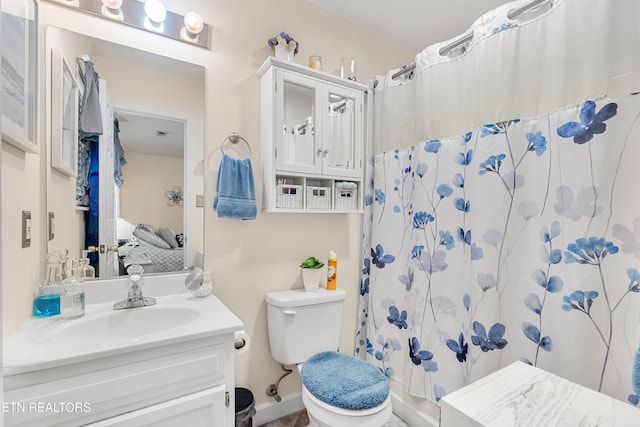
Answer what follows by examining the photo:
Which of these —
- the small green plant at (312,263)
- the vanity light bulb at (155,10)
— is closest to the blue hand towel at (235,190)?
the small green plant at (312,263)

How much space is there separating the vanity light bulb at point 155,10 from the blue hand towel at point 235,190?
65cm

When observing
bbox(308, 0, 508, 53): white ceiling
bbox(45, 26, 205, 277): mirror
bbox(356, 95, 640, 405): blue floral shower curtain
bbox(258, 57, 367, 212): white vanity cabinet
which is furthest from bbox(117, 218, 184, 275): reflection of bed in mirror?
bbox(308, 0, 508, 53): white ceiling

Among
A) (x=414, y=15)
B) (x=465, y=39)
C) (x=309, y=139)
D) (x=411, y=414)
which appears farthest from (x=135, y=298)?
(x=414, y=15)

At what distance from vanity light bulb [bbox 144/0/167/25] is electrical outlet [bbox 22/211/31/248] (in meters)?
0.95

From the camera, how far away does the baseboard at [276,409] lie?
5.66 feet

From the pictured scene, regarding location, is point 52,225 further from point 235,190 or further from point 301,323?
point 301,323

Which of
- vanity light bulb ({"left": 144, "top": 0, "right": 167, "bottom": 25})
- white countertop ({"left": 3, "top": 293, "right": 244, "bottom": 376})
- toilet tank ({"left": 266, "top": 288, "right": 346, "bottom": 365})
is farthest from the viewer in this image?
toilet tank ({"left": 266, "top": 288, "right": 346, "bottom": 365})

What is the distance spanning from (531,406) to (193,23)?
1.96 metres

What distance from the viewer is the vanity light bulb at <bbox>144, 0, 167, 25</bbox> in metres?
1.36

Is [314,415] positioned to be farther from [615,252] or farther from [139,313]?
[615,252]

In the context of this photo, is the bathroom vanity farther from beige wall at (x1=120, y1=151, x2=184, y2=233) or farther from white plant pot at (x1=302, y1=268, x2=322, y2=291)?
white plant pot at (x1=302, y1=268, x2=322, y2=291)

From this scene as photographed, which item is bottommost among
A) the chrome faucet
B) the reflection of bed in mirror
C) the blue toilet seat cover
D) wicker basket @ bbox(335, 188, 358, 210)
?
the blue toilet seat cover

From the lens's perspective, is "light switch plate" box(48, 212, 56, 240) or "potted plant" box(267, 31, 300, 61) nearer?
"light switch plate" box(48, 212, 56, 240)

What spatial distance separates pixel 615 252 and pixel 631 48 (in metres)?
0.69
